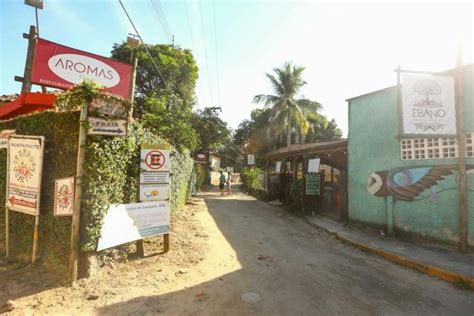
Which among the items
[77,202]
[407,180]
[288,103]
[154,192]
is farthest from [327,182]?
[288,103]

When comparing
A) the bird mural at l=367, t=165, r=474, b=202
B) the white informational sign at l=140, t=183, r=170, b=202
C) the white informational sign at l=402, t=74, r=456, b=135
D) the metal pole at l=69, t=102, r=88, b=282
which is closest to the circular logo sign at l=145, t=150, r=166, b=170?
the white informational sign at l=140, t=183, r=170, b=202

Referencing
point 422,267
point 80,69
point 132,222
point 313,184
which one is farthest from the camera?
point 313,184

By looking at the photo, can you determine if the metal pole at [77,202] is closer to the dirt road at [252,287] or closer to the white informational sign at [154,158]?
the dirt road at [252,287]

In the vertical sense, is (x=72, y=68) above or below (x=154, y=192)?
above

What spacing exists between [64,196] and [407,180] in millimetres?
8264

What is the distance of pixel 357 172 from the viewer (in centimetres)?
927

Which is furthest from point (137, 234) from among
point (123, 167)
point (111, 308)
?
point (111, 308)

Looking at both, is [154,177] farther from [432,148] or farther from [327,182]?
[327,182]

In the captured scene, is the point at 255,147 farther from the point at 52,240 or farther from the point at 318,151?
the point at 52,240

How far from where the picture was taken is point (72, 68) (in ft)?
24.0

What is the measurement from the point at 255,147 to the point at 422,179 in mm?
29242

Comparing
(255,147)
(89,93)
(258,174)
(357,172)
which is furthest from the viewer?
(255,147)

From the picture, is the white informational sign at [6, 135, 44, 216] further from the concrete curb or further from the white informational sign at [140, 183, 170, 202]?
the concrete curb

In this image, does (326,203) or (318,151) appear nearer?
(318,151)
